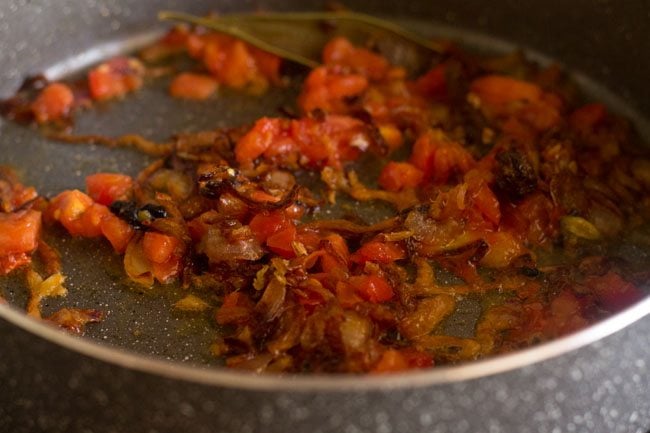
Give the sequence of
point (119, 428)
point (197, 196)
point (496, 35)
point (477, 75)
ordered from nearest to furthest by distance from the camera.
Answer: point (119, 428) < point (197, 196) < point (477, 75) < point (496, 35)

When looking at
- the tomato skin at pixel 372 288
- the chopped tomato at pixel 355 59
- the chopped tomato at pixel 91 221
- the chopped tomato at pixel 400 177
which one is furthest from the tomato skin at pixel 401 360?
the chopped tomato at pixel 355 59

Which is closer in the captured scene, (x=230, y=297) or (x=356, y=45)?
(x=230, y=297)

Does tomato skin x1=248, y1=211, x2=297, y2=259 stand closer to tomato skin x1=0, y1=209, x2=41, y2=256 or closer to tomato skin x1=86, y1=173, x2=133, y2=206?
tomato skin x1=86, y1=173, x2=133, y2=206

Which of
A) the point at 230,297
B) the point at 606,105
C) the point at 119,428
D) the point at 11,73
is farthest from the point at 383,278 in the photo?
the point at 11,73

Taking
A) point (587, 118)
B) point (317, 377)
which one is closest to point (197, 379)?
point (317, 377)

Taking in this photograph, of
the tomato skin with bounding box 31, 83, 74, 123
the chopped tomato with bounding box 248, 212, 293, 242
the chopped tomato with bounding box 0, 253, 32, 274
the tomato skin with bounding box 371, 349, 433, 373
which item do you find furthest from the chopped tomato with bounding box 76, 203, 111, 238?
the tomato skin with bounding box 371, 349, 433, 373

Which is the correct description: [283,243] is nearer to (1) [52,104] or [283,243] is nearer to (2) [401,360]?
(2) [401,360]

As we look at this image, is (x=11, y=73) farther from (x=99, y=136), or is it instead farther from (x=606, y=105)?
(x=606, y=105)

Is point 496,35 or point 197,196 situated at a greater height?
point 496,35
